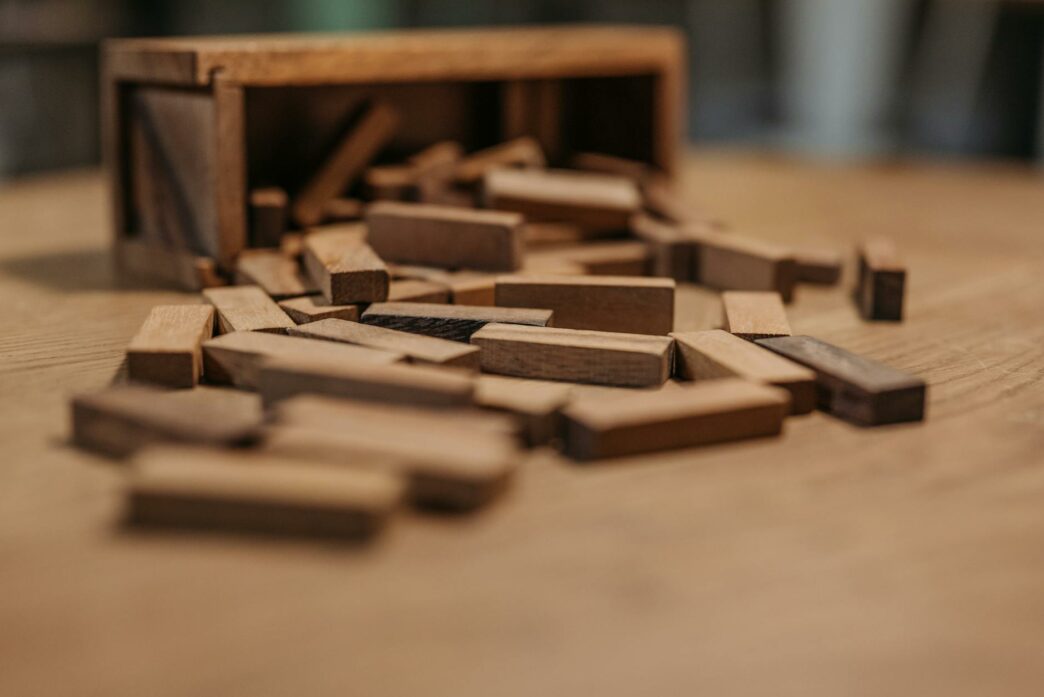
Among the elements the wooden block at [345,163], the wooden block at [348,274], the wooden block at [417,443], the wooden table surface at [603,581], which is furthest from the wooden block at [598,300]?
the wooden block at [345,163]

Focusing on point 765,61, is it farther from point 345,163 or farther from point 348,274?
point 348,274

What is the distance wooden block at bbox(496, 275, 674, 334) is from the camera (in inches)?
87.4

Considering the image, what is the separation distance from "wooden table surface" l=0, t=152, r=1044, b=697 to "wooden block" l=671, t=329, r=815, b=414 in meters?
0.05

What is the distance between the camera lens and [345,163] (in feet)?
9.62

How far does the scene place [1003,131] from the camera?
557 cm

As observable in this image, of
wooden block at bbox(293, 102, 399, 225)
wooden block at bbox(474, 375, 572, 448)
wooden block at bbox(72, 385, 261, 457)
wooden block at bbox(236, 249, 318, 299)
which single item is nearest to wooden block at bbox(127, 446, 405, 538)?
wooden block at bbox(72, 385, 261, 457)

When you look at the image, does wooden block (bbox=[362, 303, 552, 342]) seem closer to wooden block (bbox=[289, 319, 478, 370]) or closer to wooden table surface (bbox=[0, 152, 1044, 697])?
wooden block (bbox=[289, 319, 478, 370])

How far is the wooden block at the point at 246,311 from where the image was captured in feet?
6.67

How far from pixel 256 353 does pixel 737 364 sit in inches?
29.5

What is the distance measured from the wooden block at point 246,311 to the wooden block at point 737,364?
686 millimetres

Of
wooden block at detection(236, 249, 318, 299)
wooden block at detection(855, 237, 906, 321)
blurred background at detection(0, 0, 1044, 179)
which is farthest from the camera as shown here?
blurred background at detection(0, 0, 1044, 179)

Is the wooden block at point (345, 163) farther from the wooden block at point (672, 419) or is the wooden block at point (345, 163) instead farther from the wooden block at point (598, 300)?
the wooden block at point (672, 419)

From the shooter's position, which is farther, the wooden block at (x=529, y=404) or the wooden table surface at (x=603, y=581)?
the wooden block at (x=529, y=404)

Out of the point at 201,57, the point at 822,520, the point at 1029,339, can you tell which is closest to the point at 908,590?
the point at 822,520
